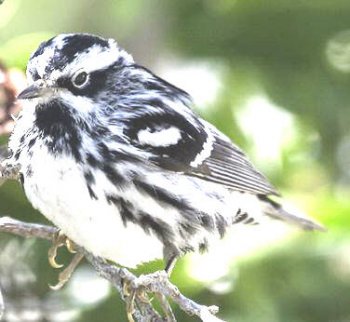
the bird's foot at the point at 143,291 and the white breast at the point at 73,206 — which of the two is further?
the white breast at the point at 73,206

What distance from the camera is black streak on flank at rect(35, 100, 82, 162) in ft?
9.62

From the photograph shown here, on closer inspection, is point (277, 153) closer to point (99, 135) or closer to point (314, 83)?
point (314, 83)

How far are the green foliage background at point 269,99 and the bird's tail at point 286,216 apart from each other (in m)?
0.05

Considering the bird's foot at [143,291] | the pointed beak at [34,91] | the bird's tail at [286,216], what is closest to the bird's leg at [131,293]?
the bird's foot at [143,291]

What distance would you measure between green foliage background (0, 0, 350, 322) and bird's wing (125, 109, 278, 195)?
0.30 meters

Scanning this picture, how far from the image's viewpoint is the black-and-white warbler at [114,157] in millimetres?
2885

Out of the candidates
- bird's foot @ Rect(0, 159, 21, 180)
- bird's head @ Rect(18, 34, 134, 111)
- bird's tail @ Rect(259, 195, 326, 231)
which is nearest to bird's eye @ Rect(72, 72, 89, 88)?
bird's head @ Rect(18, 34, 134, 111)

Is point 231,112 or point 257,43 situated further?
point 257,43

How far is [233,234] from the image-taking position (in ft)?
12.2

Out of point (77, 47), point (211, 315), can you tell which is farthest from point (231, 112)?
point (211, 315)

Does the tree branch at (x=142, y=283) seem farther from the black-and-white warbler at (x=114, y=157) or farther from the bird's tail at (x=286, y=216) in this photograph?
the bird's tail at (x=286, y=216)

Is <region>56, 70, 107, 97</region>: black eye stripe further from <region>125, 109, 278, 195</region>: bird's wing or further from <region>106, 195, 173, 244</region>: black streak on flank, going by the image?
<region>106, 195, 173, 244</region>: black streak on flank

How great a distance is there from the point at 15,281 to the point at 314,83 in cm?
130

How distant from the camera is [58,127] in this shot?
9.70 ft
